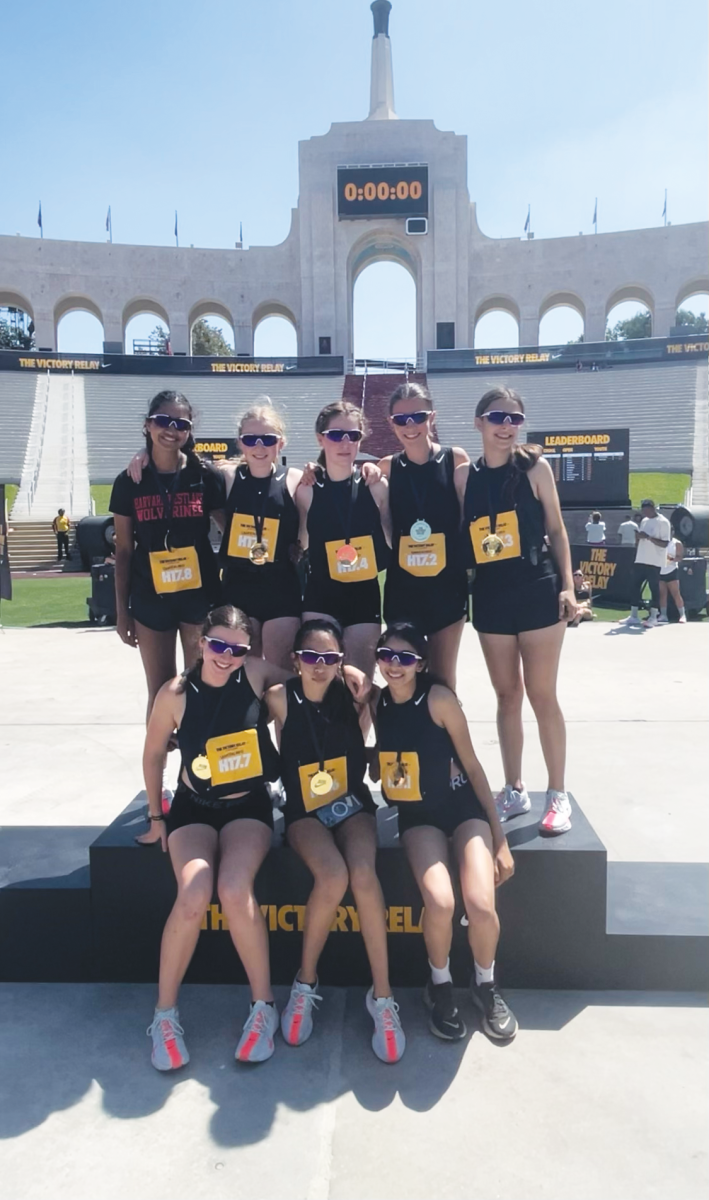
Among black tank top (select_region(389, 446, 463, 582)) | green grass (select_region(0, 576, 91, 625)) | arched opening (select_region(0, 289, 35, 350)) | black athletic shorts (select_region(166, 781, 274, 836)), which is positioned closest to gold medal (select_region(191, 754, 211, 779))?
black athletic shorts (select_region(166, 781, 274, 836))

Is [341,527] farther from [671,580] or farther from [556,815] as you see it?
[671,580]

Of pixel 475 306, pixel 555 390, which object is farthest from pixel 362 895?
pixel 475 306

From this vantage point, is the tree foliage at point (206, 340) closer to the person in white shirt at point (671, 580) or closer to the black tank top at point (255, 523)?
the person in white shirt at point (671, 580)

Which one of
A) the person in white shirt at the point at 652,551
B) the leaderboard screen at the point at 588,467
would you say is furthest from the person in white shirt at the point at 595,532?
the person in white shirt at the point at 652,551

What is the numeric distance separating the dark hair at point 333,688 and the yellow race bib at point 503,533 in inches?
29.6

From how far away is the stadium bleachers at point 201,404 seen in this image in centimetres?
3250

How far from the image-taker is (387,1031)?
274cm

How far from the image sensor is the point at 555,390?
36.2 meters

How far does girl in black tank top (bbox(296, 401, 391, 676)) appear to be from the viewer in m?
3.48

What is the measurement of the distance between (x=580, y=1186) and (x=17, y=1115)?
1.61 metres

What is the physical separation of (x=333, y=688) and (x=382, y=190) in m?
43.8

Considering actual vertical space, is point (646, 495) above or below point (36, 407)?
below

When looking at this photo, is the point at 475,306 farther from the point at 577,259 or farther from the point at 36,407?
the point at 36,407

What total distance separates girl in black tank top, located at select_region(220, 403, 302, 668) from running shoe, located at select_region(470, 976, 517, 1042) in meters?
1.47
